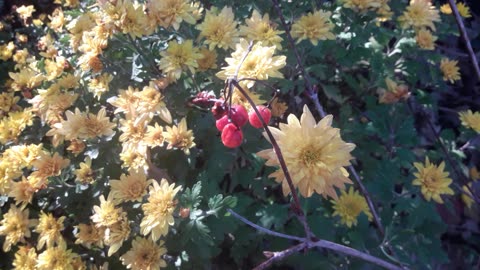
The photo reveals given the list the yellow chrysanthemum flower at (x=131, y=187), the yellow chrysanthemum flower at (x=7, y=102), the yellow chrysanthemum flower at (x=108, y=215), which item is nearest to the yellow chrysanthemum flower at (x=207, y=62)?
the yellow chrysanthemum flower at (x=131, y=187)

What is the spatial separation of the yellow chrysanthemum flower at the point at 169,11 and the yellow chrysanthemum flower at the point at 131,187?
531 mm

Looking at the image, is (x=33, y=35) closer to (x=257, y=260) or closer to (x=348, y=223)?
(x=257, y=260)

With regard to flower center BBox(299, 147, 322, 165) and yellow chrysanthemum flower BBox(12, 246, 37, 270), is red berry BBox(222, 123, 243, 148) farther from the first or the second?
yellow chrysanthemum flower BBox(12, 246, 37, 270)

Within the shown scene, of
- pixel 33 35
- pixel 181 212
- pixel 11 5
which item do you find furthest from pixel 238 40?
pixel 11 5

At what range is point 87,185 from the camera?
60.7 inches

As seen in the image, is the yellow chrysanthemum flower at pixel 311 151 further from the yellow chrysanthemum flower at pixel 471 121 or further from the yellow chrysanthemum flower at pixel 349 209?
the yellow chrysanthemum flower at pixel 471 121

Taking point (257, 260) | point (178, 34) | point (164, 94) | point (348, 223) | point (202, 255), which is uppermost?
point (178, 34)

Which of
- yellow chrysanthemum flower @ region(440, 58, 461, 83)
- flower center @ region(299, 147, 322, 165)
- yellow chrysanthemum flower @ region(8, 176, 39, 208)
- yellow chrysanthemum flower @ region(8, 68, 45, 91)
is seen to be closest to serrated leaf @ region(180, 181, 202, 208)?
flower center @ region(299, 147, 322, 165)

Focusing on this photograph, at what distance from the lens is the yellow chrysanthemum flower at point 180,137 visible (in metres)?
1.44

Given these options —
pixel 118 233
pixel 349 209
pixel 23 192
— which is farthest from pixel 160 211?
pixel 349 209

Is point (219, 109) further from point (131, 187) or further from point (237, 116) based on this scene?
point (131, 187)

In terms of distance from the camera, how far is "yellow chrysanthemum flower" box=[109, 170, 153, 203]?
1.40 m

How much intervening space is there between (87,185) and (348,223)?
3.22 feet

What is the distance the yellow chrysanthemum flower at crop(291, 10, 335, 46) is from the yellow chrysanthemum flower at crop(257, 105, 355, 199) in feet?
2.33
